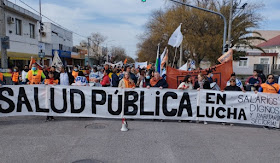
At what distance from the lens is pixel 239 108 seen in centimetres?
642

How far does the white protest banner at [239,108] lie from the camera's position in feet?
20.5

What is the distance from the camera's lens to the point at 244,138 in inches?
210

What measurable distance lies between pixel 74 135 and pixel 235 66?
1537 inches

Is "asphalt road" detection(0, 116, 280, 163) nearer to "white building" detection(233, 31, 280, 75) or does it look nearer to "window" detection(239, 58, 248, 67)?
"white building" detection(233, 31, 280, 75)

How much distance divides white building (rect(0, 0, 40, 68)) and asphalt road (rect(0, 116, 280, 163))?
55.7 ft

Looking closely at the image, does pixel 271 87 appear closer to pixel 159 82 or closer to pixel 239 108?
pixel 239 108

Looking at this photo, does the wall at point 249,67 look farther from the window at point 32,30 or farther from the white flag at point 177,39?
the window at point 32,30

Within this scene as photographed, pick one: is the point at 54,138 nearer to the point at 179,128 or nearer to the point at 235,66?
the point at 179,128

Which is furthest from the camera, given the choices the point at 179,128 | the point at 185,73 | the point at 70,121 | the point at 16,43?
the point at 16,43

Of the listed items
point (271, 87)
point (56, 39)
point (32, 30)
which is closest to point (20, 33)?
point (32, 30)

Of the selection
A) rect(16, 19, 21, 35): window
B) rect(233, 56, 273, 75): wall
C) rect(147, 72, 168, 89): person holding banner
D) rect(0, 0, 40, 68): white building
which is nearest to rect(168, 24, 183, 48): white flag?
rect(147, 72, 168, 89): person holding banner

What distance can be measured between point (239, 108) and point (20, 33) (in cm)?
2370

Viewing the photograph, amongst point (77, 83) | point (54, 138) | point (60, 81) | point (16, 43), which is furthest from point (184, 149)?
point (16, 43)

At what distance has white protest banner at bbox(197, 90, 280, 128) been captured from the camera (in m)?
6.24
